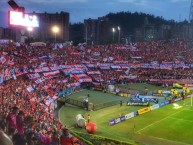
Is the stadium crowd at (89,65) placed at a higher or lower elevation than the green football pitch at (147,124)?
higher

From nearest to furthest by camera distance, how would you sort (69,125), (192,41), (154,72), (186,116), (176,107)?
(69,125), (186,116), (176,107), (154,72), (192,41)

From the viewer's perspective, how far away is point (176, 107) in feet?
149

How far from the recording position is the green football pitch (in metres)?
31.2

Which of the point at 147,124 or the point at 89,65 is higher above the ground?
the point at 89,65

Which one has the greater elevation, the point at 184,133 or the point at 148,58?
the point at 148,58

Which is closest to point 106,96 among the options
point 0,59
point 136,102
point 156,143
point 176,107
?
point 136,102

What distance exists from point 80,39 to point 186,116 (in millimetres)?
107804

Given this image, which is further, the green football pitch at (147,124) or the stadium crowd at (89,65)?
the stadium crowd at (89,65)

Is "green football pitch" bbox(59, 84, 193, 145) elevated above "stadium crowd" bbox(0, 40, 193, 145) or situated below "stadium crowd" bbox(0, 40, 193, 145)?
below

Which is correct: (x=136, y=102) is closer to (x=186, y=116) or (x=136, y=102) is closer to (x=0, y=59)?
(x=186, y=116)

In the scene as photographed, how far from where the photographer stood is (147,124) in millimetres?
36000

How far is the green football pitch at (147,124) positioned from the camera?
31194 millimetres

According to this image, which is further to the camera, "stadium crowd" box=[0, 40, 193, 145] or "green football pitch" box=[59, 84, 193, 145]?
"stadium crowd" box=[0, 40, 193, 145]

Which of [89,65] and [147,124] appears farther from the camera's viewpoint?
[89,65]
